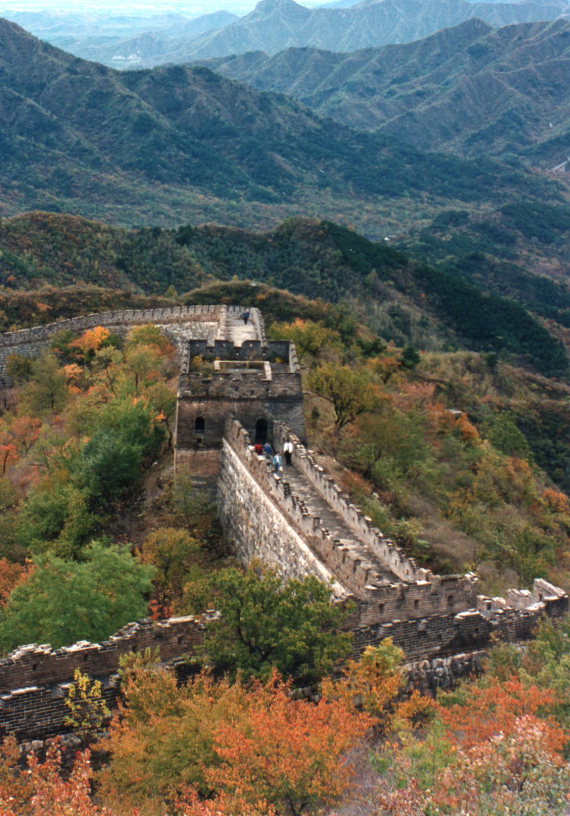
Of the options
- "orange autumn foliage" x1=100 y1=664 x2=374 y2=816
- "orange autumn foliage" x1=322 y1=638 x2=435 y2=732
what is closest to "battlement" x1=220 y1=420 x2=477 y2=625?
"orange autumn foliage" x1=322 y1=638 x2=435 y2=732

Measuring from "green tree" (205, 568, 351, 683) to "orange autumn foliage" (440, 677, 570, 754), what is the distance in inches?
104

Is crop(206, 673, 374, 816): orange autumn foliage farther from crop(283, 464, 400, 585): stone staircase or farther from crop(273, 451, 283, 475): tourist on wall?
crop(273, 451, 283, 475): tourist on wall

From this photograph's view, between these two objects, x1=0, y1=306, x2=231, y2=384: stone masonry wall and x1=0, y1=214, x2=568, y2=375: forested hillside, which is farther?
x1=0, y1=214, x2=568, y2=375: forested hillside

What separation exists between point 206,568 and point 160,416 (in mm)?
9718

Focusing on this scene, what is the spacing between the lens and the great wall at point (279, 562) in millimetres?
16375

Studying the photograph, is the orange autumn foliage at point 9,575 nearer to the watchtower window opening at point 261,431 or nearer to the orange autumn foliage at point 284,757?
the watchtower window opening at point 261,431

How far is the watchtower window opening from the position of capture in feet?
93.4

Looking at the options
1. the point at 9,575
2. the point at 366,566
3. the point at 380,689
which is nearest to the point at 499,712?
the point at 380,689

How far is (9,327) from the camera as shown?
70500 mm

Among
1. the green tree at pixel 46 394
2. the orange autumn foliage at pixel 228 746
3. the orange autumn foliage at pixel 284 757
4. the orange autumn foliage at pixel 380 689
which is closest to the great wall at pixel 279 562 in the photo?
the orange autumn foliage at pixel 380 689

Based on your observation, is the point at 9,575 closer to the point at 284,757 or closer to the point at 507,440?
the point at 284,757

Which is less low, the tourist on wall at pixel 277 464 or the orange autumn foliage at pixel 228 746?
the tourist on wall at pixel 277 464

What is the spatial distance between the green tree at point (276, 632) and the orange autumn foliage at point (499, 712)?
2633 millimetres

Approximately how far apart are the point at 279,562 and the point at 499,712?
8.68 meters
